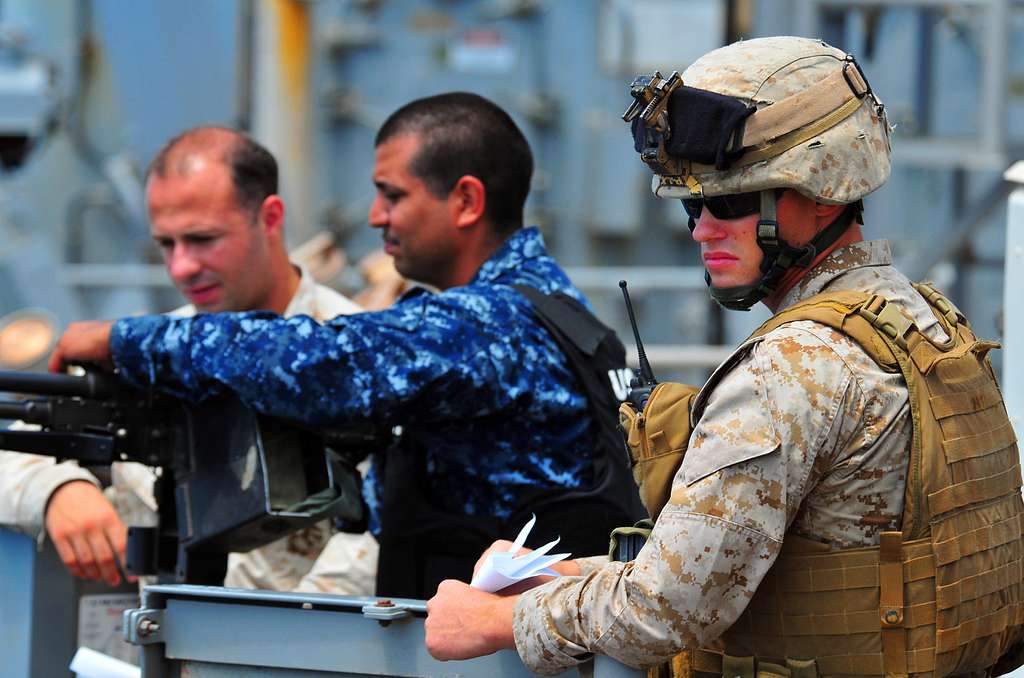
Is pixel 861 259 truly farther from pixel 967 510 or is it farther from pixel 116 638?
pixel 116 638

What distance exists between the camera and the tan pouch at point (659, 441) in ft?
6.41

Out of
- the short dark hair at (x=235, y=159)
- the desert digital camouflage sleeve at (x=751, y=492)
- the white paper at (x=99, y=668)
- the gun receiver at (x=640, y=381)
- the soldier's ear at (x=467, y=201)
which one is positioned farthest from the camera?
the short dark hair at (x=235, y=159)

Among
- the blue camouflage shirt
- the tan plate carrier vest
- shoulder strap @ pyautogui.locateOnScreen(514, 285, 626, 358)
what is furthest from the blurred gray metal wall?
the tan plate carrier vest

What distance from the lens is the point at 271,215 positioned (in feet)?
11.4

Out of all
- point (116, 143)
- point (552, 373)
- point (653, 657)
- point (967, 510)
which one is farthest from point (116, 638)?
point (116, 143)

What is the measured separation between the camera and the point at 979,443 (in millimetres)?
1956

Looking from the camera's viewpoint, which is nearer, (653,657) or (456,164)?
(653,657)

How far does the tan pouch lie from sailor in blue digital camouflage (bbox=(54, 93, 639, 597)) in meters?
0.70

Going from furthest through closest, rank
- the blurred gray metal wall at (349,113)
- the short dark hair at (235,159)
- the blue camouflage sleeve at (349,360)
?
the blurred gray metal wall at (349,113) < the short dark hair at (235,159) < the blue camouflage sleeve at (349,360)

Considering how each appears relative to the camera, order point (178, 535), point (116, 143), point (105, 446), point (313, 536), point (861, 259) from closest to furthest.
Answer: point (861, 259) < point (105, 446) < point (178, 535) < point (313, 536) < point (116, 143)

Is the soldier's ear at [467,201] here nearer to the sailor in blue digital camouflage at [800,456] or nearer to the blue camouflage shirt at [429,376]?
the blue camouflage shirt at [429,376]

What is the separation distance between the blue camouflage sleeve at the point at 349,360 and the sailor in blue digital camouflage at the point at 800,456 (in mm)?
641

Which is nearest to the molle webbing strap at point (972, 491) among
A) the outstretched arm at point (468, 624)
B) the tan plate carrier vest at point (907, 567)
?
the tan plate carrier vest at point (907, 567)

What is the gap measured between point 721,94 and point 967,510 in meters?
0.60
